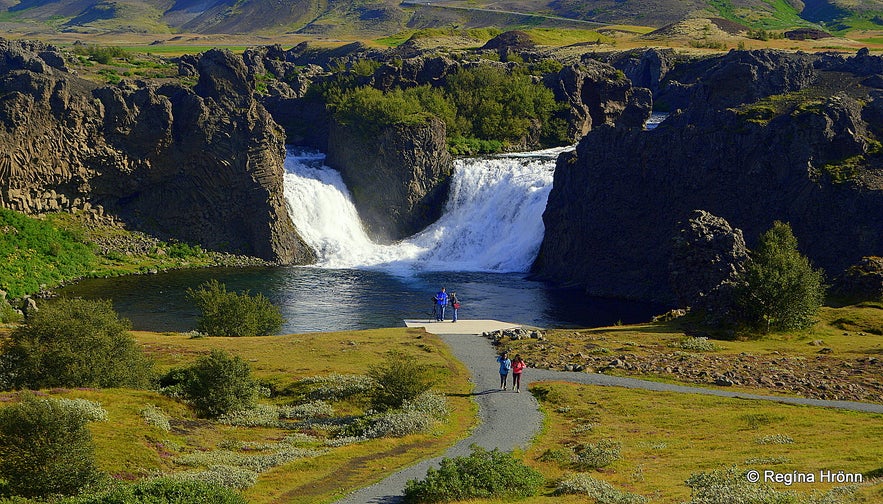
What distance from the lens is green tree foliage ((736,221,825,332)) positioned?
222 feet

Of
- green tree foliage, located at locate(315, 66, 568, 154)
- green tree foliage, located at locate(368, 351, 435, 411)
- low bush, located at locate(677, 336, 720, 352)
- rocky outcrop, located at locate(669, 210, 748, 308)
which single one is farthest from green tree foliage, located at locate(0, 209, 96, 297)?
low bush, located at locate(677, 336, 720, 352)

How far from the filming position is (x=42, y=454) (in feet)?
110

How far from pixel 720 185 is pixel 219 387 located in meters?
63.9

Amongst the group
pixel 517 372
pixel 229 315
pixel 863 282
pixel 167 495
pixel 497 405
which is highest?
pixel 167 495

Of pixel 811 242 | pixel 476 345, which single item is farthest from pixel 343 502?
pixel 811 242

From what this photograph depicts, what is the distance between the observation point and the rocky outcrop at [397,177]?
424 feet

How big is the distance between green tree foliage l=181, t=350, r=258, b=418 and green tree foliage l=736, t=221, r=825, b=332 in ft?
119

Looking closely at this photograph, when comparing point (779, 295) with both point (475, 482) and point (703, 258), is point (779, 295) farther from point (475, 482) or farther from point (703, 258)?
point (475, 482)

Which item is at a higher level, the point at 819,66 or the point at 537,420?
the point at 819,66

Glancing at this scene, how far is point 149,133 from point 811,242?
240 feet

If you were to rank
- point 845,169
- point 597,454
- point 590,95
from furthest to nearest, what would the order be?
1. point 590,95
2. point 845,169
3. point 597,454

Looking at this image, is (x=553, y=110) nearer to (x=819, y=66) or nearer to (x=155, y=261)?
(x=819, y=66)

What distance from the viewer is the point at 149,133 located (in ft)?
375

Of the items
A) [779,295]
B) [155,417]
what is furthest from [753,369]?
[155,417]
